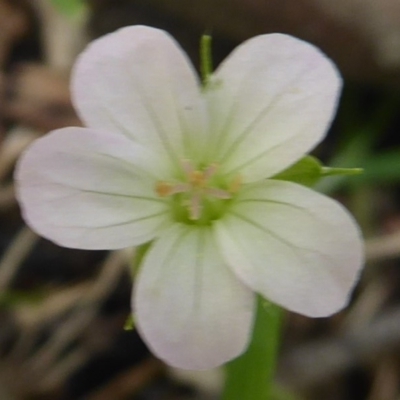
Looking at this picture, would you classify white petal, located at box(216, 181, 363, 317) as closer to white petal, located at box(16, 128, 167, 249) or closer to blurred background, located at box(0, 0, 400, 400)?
white petal, located at box(16, 128, 167, 249)

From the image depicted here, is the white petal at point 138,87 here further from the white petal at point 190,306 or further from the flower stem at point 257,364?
the flower stem at point 257,364

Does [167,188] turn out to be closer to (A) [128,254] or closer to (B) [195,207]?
(B) [195,207]

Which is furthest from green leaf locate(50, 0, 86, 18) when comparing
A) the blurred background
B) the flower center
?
the flower center

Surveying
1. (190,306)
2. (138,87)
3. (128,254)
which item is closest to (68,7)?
(128,254)

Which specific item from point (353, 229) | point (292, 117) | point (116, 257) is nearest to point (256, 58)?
point (292, 117)

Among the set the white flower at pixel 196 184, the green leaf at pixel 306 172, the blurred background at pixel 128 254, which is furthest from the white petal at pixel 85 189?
the blurred background at pixel 128 254

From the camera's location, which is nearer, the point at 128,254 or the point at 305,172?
the point at 305,172
